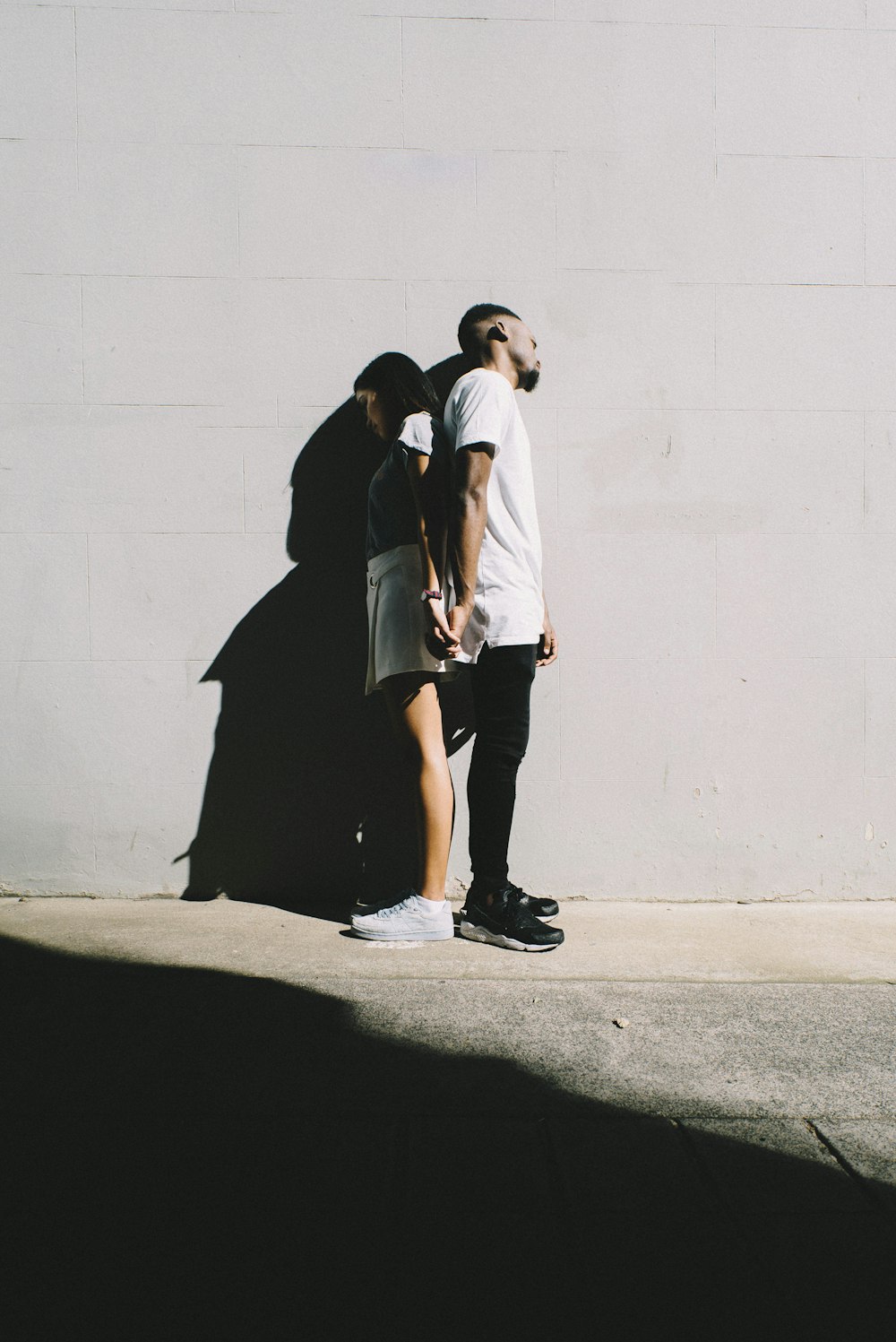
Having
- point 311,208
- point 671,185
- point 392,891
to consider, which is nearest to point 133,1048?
point 392,891

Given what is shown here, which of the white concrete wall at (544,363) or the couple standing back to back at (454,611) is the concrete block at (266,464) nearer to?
the white concrete wall at (544,363)

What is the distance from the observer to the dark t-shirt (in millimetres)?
2918

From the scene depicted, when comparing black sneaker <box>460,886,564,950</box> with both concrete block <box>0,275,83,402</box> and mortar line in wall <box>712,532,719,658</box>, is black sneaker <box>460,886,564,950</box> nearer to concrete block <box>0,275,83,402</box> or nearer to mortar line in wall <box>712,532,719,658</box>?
mortar line in wall <box>712,532,719,658</box>

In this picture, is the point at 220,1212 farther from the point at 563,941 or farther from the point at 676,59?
the point at 676,59

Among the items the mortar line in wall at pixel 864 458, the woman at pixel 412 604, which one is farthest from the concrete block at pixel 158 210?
the mortar line in wall at pixel 864 458

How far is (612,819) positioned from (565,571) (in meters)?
0.94

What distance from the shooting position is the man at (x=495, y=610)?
288 cm

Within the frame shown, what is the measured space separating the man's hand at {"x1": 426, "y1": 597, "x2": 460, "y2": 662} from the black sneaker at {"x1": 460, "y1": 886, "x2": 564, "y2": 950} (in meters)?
0.81

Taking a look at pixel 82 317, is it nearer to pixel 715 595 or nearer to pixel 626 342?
pixel 626 342

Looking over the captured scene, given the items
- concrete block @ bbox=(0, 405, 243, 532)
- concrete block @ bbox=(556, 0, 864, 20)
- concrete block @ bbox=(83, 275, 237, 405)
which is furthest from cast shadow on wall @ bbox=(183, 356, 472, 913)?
concrete block @ bbox=(556, 0, 864, 20)

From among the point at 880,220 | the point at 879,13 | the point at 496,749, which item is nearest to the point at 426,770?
the point at 496,749

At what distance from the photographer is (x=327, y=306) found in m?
3.38

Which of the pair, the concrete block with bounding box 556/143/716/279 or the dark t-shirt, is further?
the concrete block with bounding box 556/143/716/279

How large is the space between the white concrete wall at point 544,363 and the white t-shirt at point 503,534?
1.33ft
